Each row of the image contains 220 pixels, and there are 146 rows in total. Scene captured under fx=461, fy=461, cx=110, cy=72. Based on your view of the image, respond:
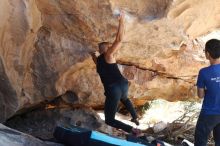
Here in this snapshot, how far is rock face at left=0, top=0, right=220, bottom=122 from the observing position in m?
7.57

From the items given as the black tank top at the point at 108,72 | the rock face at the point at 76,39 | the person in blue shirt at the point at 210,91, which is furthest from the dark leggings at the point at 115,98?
the person in blue shirt at the point at 210,91

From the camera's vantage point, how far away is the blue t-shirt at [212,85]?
218 inches

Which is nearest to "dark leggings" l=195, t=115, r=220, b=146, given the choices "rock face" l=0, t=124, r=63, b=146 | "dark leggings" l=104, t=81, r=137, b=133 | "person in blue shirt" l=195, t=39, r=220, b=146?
"person in blue shirt" l=195, t=39, r=220, b=146

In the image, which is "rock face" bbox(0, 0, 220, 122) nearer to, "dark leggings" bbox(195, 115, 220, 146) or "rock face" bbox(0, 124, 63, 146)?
"rock face" bbox(0, 124, 63, 146)

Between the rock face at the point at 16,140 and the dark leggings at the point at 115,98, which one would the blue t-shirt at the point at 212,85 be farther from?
the rock face at the point at 16,140

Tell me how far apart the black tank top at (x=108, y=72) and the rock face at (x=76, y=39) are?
122cm

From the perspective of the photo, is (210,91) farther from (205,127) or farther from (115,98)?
(115,98)

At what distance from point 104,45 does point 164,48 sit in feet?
7.61

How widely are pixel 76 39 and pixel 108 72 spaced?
1.58 meters

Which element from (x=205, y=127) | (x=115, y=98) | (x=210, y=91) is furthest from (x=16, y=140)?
(x=210, y=91)

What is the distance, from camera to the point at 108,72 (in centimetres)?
693

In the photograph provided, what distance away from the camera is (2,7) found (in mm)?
7090

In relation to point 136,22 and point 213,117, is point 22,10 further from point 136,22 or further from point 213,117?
point 213,117

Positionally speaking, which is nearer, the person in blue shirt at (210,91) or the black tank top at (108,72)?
the person in blue shirt at (210,91)
